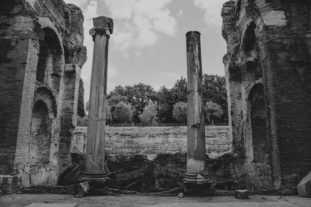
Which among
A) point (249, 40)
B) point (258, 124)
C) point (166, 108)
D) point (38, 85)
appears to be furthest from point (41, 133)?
point (166, 108)

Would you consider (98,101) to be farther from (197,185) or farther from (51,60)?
(51,60)

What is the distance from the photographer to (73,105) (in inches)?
457

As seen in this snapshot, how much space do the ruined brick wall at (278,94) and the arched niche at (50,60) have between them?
769cm

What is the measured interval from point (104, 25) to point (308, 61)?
6.22 meters

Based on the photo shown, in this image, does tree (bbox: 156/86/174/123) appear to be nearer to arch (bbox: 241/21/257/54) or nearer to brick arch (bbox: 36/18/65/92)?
brick arch (bbox: 36/18/65/92)

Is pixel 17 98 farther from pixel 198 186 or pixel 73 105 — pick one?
pixel 198 186

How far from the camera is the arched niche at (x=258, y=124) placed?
31.3 feet

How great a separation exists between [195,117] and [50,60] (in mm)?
7049

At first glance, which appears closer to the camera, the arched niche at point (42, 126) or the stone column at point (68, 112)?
the arched niche at point (42, 126)

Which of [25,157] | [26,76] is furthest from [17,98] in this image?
[25,157]

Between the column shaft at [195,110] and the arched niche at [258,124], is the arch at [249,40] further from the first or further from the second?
the column shaft at [195,110]

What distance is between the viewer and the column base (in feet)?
21.8

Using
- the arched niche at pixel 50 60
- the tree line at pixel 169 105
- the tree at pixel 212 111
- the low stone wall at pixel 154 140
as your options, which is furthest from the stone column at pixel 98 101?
the tree at pixel 212 111

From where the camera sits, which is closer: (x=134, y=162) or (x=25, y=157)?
(x=25, y=157)
